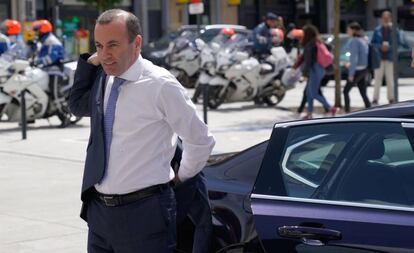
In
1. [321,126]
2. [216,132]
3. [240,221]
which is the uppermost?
[321,126]

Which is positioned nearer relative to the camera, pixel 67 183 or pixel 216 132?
pixel 67 183

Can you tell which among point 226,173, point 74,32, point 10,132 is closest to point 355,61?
point 10,132

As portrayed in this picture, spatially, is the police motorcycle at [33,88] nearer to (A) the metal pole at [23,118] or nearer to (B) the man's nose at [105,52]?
(A) the metal pole at [23,118]

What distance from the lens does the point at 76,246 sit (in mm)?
7668

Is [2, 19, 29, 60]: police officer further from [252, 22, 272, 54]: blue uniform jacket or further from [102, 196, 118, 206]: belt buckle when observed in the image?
[102, 196, 118, 206]: belt buckle

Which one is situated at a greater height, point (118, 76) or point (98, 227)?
point (118, 76)

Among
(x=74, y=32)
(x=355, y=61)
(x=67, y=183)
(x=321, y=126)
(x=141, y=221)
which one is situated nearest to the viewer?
(x=141, y=221)

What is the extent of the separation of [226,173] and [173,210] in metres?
0.99

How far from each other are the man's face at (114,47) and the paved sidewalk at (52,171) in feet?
11.9

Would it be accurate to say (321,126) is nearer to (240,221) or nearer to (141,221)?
(240,221)

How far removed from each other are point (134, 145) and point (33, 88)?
12322 millimetres

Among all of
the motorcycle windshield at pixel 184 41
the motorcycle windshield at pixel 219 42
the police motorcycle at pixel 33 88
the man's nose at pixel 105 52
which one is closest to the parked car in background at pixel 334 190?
the man's nose at pixel 105 52

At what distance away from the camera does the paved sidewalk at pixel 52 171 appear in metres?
8.08

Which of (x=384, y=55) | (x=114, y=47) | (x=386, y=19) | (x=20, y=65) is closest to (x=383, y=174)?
(x=114, y=47)
